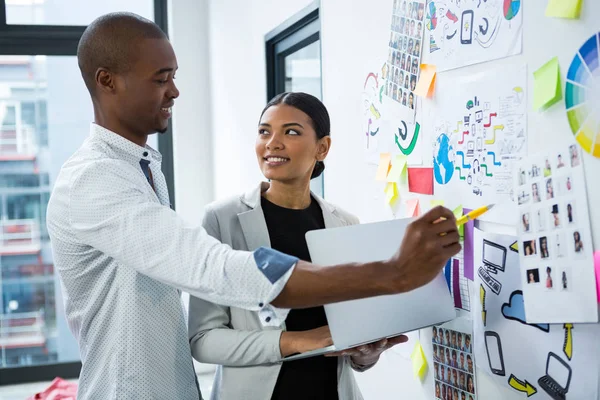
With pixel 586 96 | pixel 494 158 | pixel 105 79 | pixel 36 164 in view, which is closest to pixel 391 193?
pixel 494 158

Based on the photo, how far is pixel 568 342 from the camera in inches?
44.8

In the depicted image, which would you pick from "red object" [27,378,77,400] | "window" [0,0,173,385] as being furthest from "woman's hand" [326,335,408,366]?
"window" [0,0,173,385]

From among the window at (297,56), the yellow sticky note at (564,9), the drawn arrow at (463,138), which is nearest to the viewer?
the yellow sticky note at (564,9)

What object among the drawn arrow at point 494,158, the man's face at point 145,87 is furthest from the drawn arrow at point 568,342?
the man's face at point 145,87

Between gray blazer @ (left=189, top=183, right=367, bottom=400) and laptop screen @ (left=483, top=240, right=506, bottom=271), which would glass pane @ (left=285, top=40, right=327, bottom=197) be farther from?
laptop screen @ (left=483, top=240, right=506, bottom=271)

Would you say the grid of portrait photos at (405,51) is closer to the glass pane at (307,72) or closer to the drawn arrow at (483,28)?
the drawn arrow at (483,28)

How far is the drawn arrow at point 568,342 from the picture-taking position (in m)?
1.13

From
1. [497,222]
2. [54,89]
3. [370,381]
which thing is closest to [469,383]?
[497,222]

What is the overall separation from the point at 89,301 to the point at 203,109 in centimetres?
311

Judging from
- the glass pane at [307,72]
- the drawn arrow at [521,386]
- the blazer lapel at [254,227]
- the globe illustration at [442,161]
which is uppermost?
the glass pane at [307,72]

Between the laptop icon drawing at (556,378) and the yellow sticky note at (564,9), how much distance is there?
0.59 meters

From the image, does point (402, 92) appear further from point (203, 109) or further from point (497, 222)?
point (203, 109)

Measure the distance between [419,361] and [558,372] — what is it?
533 mm

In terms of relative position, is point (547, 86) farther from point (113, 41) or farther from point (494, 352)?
point (113, 41)
